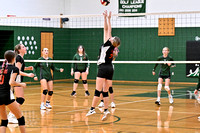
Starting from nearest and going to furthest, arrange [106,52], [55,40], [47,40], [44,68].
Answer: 1. [106,52]
2. [44,68]
3. [47,40]
4. [55,40]

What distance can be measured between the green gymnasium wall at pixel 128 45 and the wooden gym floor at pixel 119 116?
20.6ft

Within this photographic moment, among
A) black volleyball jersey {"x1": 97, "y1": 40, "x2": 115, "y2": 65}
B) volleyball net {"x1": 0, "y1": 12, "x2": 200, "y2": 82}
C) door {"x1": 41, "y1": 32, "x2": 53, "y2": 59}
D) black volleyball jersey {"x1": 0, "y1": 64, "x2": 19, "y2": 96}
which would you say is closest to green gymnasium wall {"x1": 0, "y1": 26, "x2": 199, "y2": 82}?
volleyball net {"x1": 0, "y1": 12, "x2": 200, "y2": 82}

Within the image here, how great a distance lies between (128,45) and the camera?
2222 cm

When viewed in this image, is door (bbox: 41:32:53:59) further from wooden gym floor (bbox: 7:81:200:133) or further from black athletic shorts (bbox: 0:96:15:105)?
black athletic shorts (bbox: 0:96:15:105)

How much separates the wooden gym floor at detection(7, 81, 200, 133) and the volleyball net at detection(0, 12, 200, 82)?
6.18 m

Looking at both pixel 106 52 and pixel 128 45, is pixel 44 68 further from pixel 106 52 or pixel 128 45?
pixel 128 45

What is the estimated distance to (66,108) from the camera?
39.2 feet

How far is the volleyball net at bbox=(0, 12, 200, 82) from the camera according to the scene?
20750mm

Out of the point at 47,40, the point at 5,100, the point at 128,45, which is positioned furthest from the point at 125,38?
the point at 5,100

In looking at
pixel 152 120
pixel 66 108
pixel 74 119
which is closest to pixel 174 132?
pixel 152 120

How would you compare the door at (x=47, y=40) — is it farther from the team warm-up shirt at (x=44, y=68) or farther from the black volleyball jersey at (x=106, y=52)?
the black volleyball jersey at (x=106, y=52)

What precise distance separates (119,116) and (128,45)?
1221cm

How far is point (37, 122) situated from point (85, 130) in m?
1.54

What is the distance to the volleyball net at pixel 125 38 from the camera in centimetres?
2075
